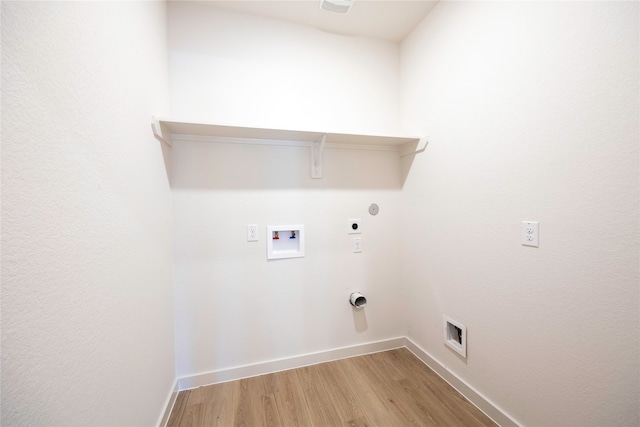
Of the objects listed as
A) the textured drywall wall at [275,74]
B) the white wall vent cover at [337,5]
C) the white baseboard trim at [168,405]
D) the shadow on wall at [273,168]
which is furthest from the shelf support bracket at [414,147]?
the white baseboard trim at [168,405]

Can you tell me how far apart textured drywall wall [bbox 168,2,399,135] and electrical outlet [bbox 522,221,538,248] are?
125cm

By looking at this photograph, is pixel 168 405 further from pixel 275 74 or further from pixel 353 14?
pixel 353 14

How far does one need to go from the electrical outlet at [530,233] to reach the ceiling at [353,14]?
162 centimetres

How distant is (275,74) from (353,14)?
2.35 ft

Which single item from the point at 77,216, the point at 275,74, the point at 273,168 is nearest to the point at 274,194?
the point at 273,168

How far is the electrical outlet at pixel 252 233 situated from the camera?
1.74 m

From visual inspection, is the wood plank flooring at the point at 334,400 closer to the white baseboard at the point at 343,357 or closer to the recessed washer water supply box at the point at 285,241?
the white baseboard at the point at 343,357

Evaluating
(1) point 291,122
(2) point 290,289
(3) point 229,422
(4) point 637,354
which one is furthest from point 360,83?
(3) point 229,422

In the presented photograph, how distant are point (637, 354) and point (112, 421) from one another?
190cm

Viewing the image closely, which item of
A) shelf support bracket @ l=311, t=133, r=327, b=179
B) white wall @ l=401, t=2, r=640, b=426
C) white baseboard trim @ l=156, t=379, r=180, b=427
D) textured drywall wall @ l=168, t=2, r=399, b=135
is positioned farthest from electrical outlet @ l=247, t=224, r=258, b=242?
white wall @ l=401, t=2, r=640, b=426

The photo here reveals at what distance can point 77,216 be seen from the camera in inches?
27.9

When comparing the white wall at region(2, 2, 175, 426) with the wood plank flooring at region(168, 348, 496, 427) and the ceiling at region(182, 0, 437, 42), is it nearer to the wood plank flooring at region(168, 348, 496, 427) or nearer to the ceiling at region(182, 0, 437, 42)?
the wood plank flooring at region(168, 348, 496, 427)

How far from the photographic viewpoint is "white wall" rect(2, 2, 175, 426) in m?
0.52

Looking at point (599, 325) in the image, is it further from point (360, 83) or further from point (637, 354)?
point (360, 83)
